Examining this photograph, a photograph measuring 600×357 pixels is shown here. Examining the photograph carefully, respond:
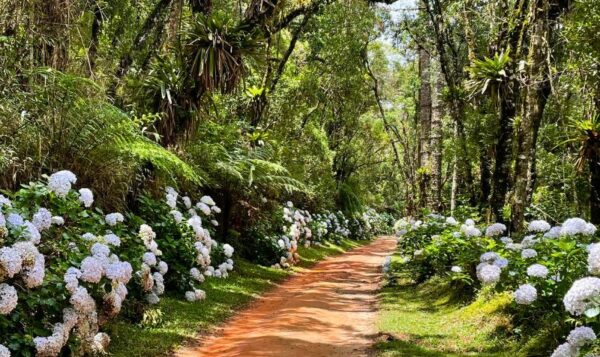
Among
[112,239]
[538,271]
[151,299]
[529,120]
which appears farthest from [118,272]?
[529,120]

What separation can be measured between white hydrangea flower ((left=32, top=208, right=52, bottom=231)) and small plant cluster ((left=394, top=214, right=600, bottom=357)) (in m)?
4.39

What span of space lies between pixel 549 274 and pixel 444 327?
2.65 metres

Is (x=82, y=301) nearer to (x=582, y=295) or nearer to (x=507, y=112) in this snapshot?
(x=582, y=295)

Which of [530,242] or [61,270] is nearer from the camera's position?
[61,270]

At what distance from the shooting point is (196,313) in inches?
332

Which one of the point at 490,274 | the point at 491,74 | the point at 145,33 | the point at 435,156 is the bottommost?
the point at 490,274

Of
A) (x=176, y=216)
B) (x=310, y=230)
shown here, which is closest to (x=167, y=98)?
(x=176, y=216)

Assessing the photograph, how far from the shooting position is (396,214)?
56.7 metres

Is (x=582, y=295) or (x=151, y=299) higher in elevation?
(x=582, y=295)

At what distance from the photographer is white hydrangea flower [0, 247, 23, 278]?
167 inches

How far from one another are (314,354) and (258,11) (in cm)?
747

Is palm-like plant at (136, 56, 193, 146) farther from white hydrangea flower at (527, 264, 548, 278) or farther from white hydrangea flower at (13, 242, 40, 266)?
white hydrangea flower at (527, 264, 548, 278)

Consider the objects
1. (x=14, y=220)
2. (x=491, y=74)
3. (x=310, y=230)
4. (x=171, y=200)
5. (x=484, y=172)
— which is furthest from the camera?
(x=310, y=230)

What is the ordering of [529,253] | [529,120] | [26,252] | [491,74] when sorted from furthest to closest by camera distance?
[491,74] < [529,120] < [529,253] < [26,252]
